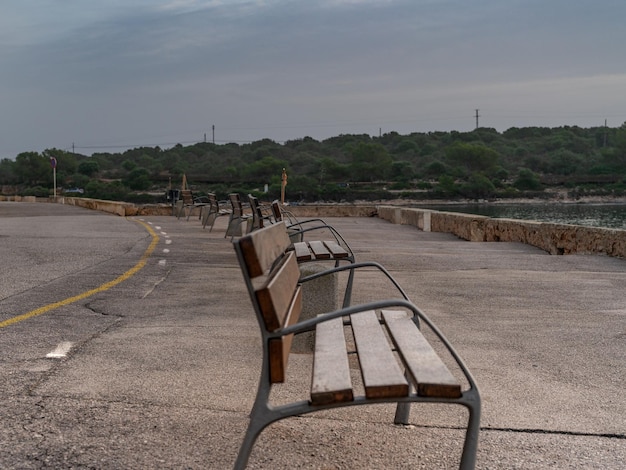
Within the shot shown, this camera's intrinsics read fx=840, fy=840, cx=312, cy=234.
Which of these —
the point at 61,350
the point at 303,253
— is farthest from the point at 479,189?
the point at 61,350

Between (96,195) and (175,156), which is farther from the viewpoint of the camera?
(175,156)

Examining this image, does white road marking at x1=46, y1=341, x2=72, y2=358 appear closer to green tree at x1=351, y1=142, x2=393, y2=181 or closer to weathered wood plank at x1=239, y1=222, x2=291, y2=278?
weathered wood plank at x1=239, y1=222, x2=291, y2=278

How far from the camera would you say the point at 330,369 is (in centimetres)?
290

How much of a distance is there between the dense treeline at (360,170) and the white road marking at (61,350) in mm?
90243

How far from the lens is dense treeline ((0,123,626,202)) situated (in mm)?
115375

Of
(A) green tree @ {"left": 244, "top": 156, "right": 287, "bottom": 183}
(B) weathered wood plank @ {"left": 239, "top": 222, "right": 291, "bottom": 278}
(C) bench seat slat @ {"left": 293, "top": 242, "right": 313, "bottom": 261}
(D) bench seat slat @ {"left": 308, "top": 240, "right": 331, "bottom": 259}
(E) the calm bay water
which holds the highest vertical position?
(A) green tree @ {"left": 244, "top": 156, "right": 287, "bottom": 183}

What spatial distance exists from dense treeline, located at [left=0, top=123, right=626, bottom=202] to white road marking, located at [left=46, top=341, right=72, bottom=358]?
3553 inches

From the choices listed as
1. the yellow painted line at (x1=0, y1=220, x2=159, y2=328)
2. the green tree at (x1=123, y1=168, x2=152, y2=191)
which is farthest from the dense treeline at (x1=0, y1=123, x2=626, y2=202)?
the yellow painted line at (x1=0, y1=220, x2=159, y2=328)

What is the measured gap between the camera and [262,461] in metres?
3.36

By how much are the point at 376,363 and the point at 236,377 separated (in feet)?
5.99

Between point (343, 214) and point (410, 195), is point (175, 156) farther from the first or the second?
point (343, 214)

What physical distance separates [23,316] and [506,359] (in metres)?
3.63

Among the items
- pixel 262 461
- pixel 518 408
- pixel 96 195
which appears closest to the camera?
pixel 262 461

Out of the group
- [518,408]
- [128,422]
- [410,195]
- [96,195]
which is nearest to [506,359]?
[518,408]
